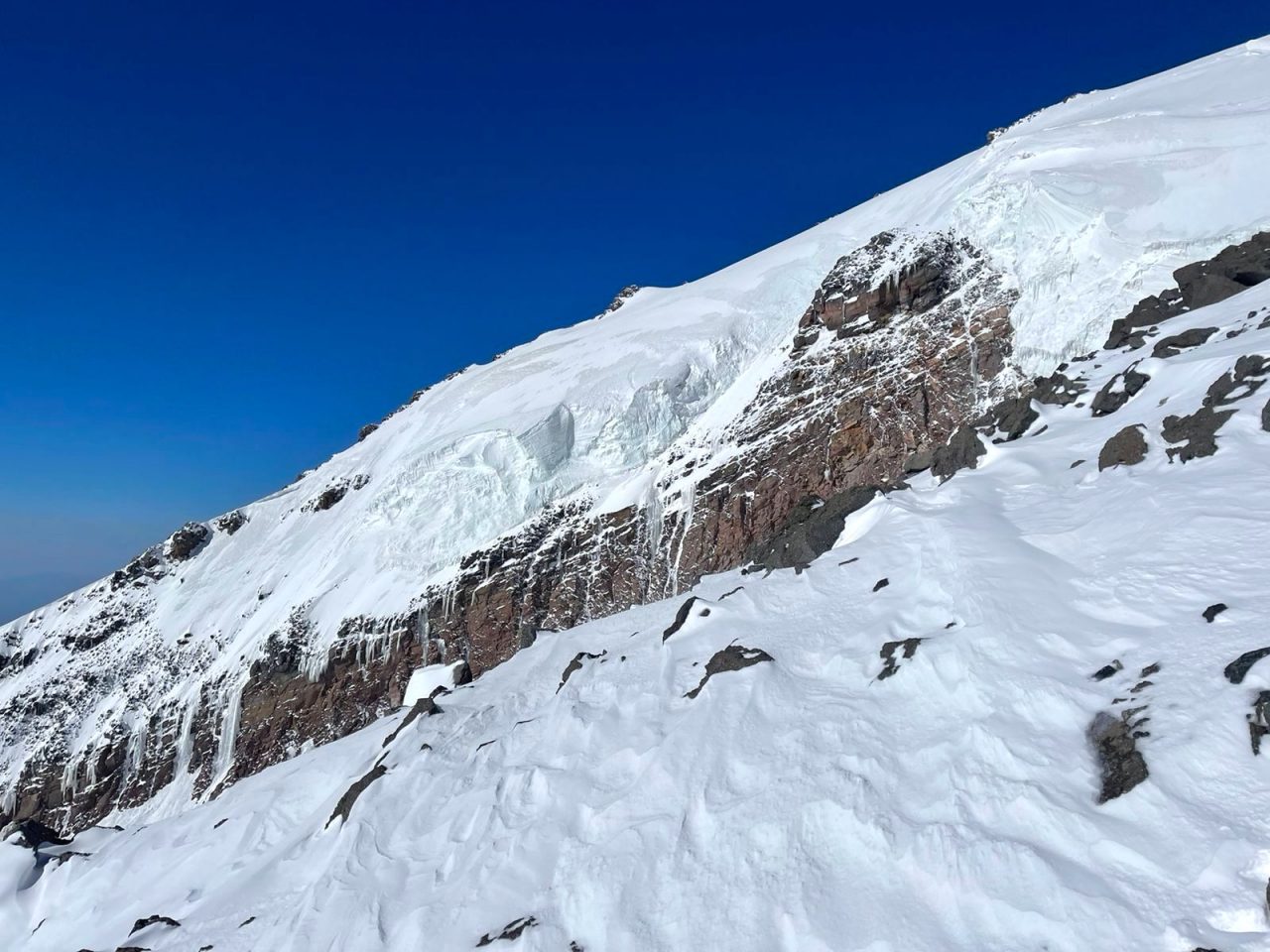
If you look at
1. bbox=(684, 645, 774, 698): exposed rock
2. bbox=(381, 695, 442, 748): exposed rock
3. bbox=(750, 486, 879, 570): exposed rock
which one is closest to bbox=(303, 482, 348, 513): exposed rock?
bbox=(381, 695, 442, 748): exposed rock

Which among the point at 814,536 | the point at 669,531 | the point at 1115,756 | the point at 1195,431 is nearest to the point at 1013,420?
the point at 1195,431

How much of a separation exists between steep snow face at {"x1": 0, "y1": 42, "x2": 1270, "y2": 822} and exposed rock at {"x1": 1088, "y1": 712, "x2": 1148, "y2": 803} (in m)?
19.6

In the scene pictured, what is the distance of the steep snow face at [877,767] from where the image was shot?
5453 millimetres

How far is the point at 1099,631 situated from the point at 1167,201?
22.4m

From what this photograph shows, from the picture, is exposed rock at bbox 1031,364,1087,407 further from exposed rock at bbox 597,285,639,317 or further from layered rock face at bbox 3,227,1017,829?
exposed rock at bbox 597,285,639,317

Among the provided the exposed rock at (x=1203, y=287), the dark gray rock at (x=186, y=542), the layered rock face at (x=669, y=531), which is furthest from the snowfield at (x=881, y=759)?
the dark gray rock at (x=186, y=542)

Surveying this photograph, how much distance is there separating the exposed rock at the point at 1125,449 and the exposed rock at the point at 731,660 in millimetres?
5862

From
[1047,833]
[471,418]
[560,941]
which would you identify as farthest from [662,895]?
[471,418]

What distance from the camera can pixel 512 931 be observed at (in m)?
7.36

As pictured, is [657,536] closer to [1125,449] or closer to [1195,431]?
[1125,449]

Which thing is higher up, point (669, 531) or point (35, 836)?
→ point (669, 531)

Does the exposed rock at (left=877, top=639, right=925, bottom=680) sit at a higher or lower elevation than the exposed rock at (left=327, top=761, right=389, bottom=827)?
higher

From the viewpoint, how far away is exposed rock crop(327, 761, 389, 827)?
11.1m

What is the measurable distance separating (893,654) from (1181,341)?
10.6 meters
